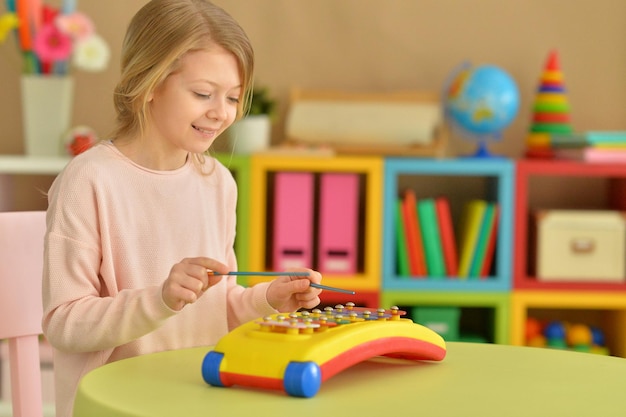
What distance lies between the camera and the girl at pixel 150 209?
1233 millimetres

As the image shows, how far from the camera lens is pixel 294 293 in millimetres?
1259

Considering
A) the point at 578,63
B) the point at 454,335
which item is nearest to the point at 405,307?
the point at 454,335

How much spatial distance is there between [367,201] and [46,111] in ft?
3.26

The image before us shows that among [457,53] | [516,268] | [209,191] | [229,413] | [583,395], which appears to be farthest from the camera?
[457,53]

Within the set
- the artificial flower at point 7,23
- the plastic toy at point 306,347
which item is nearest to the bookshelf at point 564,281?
the artificial flower at point 7,23

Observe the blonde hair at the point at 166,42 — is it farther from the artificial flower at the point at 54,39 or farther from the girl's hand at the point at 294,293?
the artificial flower at the point at 54,39

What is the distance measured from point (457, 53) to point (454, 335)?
2.97ft

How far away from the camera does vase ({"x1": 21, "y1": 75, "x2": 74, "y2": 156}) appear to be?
2967 mm

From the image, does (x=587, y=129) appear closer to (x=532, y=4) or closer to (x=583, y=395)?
(x=532, y=4)

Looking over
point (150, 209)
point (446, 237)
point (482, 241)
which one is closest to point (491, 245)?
point (482, 241)

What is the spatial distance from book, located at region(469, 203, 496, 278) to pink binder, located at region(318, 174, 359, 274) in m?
0.35

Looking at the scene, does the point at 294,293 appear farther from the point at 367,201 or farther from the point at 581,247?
the point at 581,247

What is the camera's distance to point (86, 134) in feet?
9.73

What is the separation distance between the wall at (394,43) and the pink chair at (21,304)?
1.86m
